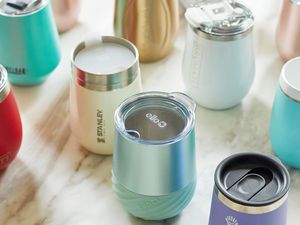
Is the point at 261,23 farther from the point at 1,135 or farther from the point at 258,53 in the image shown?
the point at 1,135

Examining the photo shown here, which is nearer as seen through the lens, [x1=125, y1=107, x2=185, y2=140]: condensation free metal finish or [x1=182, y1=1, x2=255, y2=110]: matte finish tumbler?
[x1=125, y1=107, x2=185, y2=140]: condensation free metal finish

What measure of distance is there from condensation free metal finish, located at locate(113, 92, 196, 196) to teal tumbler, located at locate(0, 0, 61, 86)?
0.68 feet

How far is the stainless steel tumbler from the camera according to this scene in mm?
595

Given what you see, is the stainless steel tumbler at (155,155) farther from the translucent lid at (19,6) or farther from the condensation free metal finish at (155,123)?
the translucent lid at (19,6)

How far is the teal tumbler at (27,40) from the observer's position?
2.51ft

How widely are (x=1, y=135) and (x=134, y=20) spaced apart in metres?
0.25

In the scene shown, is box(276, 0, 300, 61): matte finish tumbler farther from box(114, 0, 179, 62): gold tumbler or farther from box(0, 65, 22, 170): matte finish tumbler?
box(0, 65, 22, 170): matte finish tumbler

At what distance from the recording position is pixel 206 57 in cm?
75

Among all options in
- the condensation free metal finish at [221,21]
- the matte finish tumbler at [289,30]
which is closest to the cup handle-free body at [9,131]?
the condensation free metal finish at [221,21]

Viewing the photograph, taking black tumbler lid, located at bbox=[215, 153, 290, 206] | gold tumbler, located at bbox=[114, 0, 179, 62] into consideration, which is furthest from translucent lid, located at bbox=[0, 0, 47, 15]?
black tumbler lid, located at bbox=[215, 153, 290, 206]

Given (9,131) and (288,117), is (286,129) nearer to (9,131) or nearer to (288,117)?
(288,117)

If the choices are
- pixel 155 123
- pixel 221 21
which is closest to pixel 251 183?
pixel 155 123

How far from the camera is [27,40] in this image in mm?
778

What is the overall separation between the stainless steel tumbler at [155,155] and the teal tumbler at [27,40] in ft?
0.68
